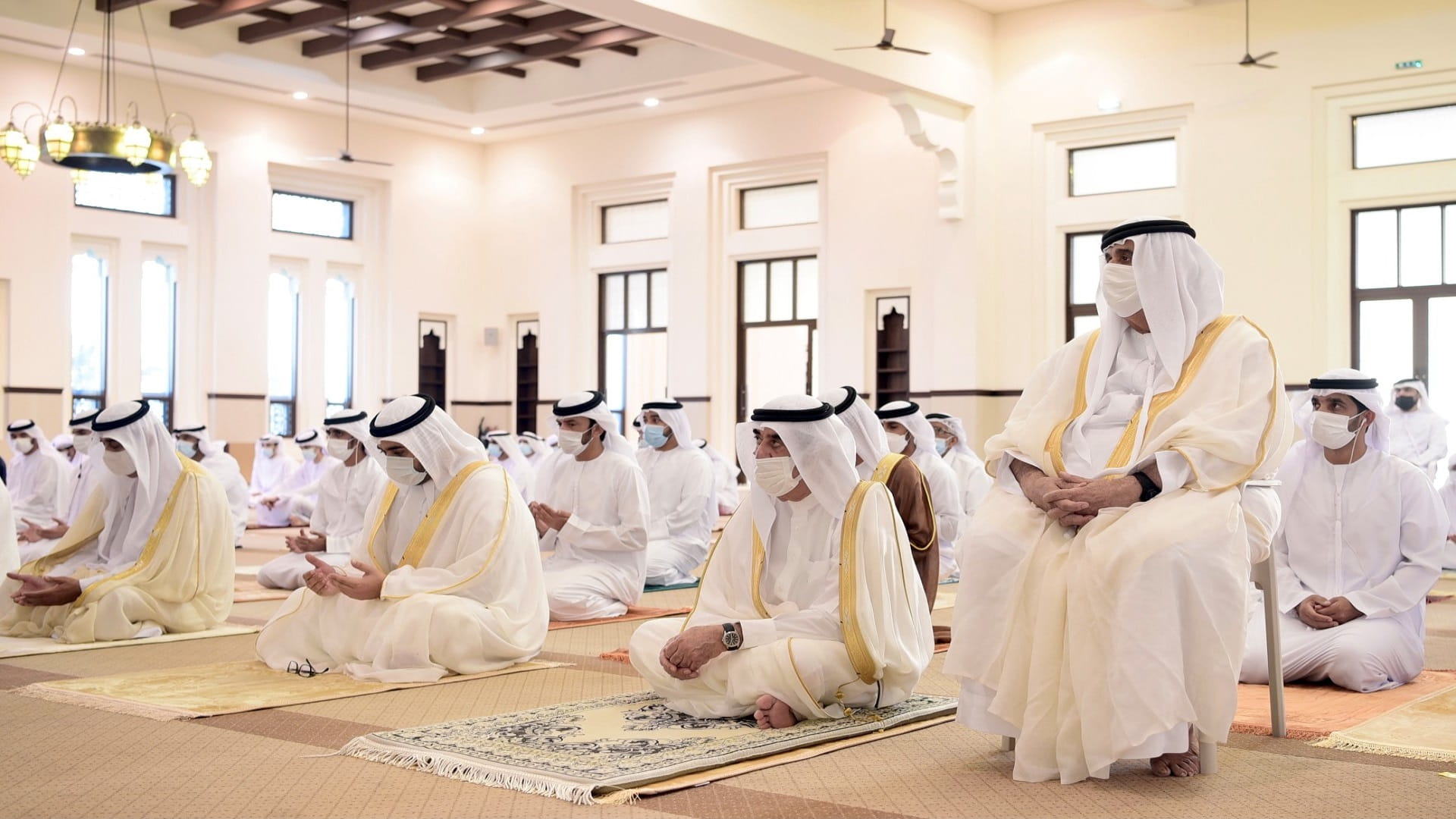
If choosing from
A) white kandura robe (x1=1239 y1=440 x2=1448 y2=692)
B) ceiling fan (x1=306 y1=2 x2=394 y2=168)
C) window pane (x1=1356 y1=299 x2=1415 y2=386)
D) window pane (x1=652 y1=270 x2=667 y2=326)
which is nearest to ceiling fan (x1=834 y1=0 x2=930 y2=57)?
window pane (x1=1356 y1=299 x2=1415 y2=386)

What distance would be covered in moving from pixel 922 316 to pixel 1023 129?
1.86 m

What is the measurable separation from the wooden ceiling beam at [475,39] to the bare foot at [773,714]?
30.9 feet

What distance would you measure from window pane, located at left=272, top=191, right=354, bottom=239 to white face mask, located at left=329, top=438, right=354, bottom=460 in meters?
7.98

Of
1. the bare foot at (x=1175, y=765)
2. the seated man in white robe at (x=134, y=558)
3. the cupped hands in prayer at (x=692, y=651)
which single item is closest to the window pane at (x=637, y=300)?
the seated man in white robe at (x=134, y=558)

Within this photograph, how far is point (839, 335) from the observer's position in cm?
1352

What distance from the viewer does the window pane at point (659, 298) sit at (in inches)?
591

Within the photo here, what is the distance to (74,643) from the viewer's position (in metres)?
5.46

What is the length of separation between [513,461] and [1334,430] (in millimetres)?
7093

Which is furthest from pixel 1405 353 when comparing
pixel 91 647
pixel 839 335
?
pixel 91 647

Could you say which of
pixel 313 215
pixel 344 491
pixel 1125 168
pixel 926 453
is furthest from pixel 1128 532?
pixel 313 215

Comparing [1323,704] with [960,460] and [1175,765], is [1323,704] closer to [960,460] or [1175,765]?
[1175,765]

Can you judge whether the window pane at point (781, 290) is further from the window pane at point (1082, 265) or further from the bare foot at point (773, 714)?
the bare foot at point (773, 714)

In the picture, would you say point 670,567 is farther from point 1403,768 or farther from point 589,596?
point 1403,768

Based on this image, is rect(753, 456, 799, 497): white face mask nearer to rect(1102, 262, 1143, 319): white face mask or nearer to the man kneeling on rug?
the man kneeling on rug
